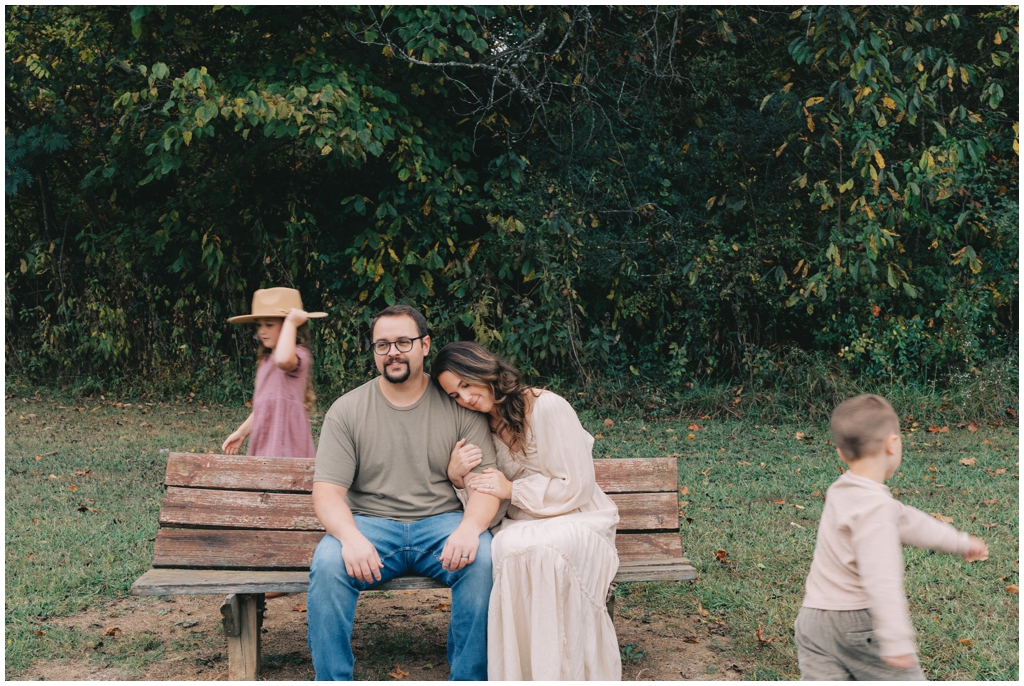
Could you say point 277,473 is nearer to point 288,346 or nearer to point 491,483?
point 288,346

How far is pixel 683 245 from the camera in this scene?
10.6 meters

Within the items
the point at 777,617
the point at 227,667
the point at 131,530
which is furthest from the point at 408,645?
the point at 131,530

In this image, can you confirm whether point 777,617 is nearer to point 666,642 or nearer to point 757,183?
→ point 666,642

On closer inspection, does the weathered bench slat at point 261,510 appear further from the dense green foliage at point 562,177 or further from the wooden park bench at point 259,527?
the dense green foliage at point 562,177

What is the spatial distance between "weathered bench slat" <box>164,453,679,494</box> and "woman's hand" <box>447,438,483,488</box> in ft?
2.10

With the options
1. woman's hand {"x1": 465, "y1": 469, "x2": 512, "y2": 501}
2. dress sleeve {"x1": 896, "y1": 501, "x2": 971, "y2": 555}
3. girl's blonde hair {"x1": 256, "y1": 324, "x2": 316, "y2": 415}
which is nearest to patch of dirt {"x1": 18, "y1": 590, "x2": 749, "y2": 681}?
woman's hand {"x1": 465, "y1": 469, "x2": 512, "y2": 501}

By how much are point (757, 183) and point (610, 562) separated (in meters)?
8.07

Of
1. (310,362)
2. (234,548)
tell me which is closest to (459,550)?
(234,548)

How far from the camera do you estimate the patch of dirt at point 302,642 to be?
4.01m

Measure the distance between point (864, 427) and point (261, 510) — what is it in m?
2.54

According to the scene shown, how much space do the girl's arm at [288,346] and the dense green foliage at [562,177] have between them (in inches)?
182

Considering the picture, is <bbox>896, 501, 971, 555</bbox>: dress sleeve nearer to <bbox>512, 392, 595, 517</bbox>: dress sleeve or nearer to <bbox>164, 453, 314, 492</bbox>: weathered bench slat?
<bbox>512, 392, 595, 517</bbox>: dress sleeve

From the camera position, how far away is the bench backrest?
3.96 m

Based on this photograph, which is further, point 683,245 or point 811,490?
point 683,245
